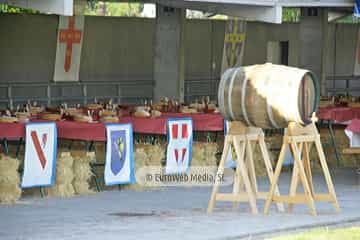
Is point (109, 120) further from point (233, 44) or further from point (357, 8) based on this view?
point (233, 44)

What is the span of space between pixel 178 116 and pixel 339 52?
17.6 m

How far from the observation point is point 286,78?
1273 cm

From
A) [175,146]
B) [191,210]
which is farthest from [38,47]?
[191,210]

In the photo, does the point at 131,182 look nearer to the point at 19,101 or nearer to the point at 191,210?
the point at 191,210

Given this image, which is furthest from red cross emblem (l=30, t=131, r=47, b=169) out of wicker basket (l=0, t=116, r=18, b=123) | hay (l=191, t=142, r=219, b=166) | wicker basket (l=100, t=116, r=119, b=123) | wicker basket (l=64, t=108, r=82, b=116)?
hay (l=191, t=142, r=219, b=166)

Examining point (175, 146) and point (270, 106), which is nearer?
point (270, 106)

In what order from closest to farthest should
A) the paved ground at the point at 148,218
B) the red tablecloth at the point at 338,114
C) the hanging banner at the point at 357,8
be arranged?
the paved ground at the point at 148,218 < the red tablecloth at the point at 338,114 < the hanging banner at the point at 357,8

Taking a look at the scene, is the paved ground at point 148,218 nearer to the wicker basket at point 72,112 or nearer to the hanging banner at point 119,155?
the hanging banner at point 119,155

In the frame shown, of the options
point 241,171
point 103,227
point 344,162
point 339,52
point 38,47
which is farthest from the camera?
point 339,52

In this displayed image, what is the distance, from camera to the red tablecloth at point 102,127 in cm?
1471

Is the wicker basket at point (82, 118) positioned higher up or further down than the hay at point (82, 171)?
higher up

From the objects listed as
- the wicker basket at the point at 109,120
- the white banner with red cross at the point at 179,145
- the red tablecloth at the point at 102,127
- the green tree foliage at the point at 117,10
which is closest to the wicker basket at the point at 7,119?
the red tablecloth at the point at 102,127

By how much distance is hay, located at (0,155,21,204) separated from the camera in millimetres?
13859

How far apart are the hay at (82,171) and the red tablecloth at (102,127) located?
0.99 feet
